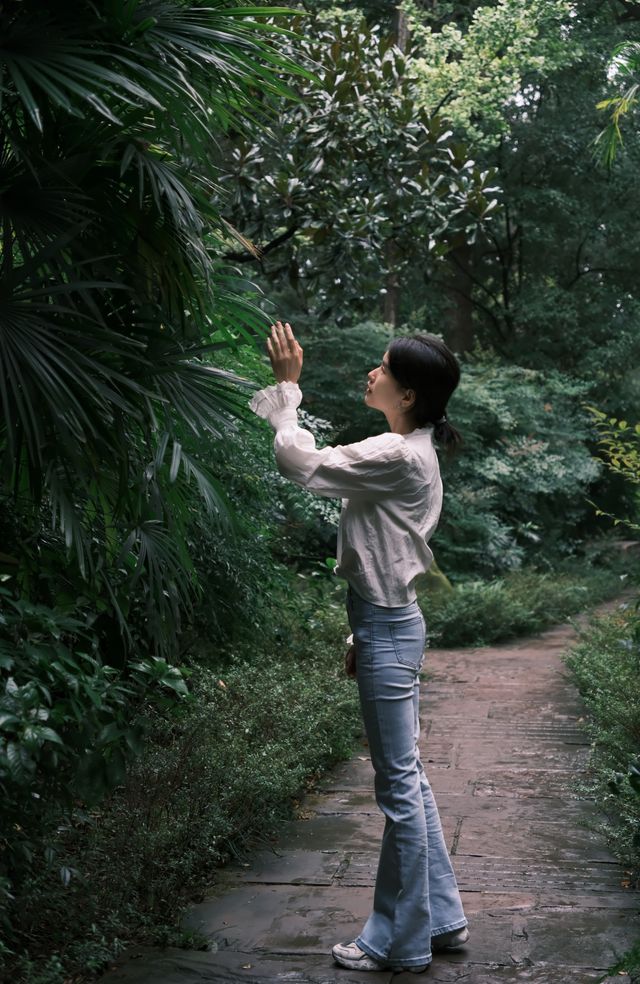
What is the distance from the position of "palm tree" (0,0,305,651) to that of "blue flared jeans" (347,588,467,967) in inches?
30.5

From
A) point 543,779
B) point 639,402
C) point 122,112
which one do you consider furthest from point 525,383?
point 122,112

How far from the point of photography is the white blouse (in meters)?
3.05

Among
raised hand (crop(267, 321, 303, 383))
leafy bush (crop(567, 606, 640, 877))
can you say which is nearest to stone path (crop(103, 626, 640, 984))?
leafy bush (crop(567, 606, 640, 877))

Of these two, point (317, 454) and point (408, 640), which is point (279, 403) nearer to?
point (317, 454)

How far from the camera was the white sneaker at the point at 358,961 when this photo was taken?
3.11 meters

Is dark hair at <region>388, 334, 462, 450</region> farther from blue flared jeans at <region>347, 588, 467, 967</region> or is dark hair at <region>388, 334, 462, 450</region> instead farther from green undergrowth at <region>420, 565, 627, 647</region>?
green undergrowth at <region>420, 565, 627, 647</region>

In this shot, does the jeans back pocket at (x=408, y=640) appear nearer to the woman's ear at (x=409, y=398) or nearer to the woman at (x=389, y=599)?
the woman at (x=389, y=599)

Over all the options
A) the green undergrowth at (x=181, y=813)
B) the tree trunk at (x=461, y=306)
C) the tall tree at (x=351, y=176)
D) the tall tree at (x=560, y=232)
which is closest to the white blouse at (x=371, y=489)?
the green undergrowth at (x=181, y=813)

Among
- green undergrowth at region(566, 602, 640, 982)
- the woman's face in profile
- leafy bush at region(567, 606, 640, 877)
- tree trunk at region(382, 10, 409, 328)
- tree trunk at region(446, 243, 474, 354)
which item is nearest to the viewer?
the woman's face in profile

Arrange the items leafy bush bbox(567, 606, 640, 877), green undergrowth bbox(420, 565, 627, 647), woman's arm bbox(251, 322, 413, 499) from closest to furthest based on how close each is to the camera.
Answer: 1. woman's arm bbox(251, 322, 413, 499)
2. leafy bush bbox(567, 606, 640, 877)
3. green undergrowth bbox(420, 565, 627, 647)

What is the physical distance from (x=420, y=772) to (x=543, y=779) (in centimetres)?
228

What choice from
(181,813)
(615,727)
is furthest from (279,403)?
(615,727)

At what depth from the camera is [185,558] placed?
369 cm

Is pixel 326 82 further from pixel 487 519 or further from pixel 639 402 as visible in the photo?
pixel 639 402
